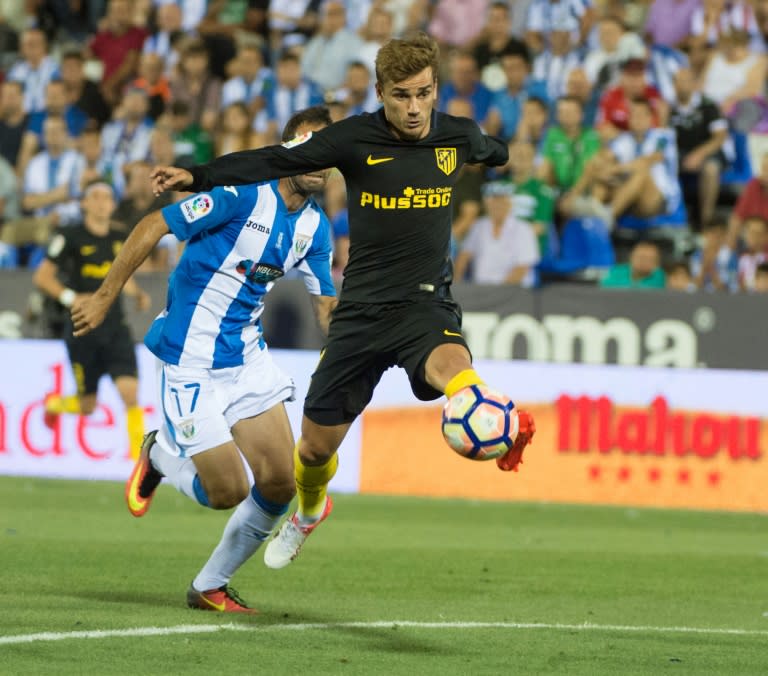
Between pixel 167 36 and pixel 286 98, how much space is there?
248 cm

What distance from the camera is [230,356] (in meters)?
7.67

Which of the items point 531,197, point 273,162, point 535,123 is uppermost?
point 535,123

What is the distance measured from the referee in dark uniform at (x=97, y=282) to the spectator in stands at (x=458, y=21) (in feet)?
17.9

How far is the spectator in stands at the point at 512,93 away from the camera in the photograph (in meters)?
16.8

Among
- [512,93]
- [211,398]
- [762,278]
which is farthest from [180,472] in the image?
[512,93]

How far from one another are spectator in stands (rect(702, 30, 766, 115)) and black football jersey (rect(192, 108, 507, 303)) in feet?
33.3

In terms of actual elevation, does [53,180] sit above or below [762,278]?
above

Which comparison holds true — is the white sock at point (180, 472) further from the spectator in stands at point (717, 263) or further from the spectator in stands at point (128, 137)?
the spectator in stands at point (128, 137)

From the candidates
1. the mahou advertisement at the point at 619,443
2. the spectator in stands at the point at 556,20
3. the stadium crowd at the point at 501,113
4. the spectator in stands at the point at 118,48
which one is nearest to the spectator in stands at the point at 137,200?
the stadium crowd at the point at 501,113

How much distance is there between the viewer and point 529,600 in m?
8.32

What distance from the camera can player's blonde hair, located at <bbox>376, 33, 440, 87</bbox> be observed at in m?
6.57

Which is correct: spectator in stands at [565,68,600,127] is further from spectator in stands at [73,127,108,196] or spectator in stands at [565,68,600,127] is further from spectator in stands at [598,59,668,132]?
spectator in stands at [73,127,108,196]

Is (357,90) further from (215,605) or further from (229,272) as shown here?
(215,605)

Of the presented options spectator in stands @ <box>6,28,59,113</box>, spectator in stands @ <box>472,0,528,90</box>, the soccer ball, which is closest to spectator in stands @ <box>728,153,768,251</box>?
spectator in stands @ <box>472,0,528,90</box>
